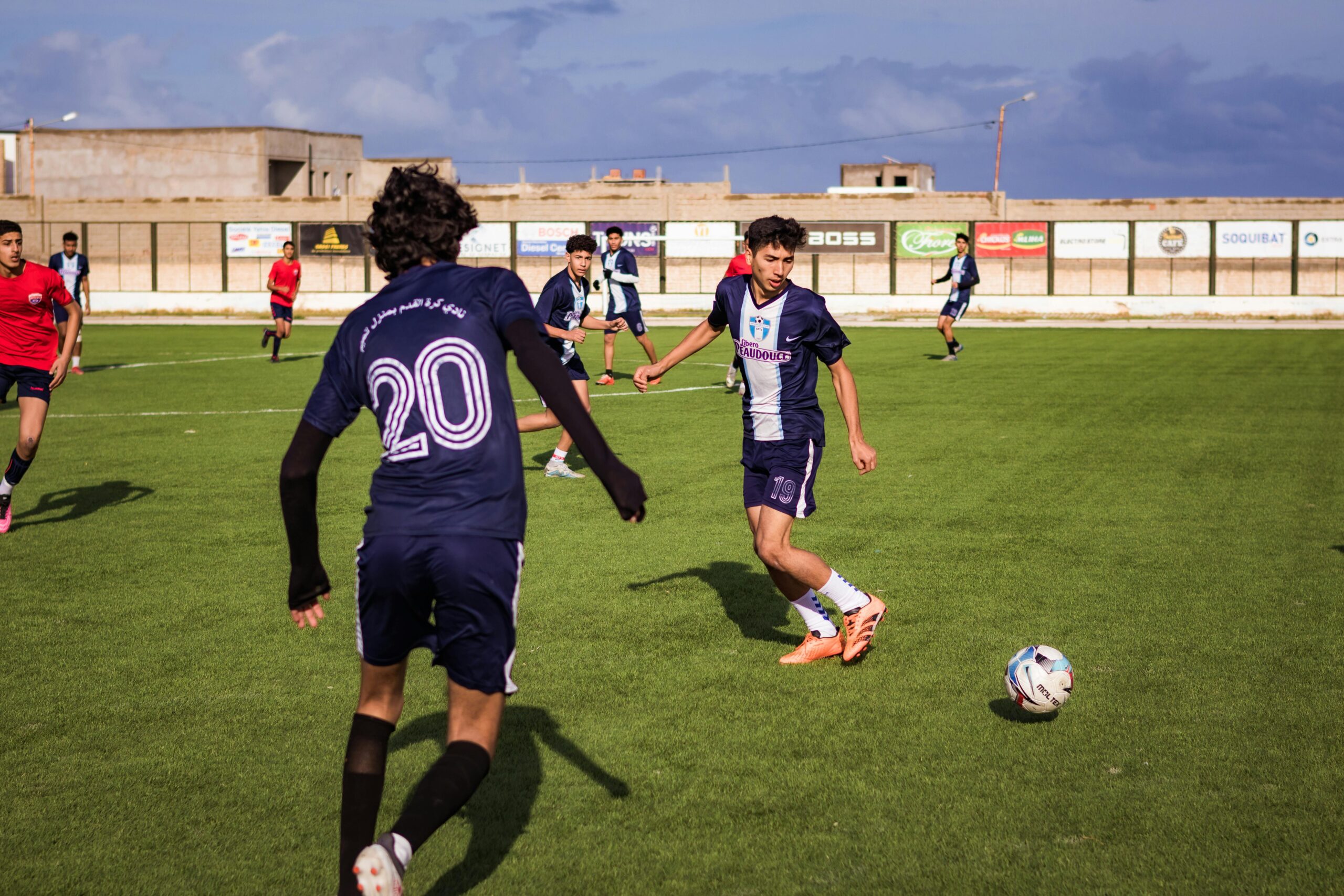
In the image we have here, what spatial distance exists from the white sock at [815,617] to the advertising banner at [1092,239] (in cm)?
4219

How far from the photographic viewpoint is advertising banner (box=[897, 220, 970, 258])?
4553 centimetres

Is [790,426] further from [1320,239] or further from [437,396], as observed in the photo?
[1320,239]

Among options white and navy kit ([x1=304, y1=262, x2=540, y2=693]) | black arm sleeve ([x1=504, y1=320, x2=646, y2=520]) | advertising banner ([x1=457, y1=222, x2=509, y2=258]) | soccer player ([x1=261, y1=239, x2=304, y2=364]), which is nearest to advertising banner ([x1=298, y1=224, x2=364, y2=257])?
advertising banner ([x1=457, y1=222, x2=509, y2=258])

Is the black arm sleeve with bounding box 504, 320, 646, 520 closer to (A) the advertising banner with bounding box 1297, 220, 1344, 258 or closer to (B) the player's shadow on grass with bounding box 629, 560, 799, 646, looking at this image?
(B) the player's shadow on grass with bounding box 629, 560, 799, 646

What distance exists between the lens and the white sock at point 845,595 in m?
5.80

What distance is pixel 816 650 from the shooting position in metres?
5.80

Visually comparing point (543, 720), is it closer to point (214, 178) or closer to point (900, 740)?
point (900, 740)

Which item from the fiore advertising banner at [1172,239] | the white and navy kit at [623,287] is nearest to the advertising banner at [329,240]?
the fiore advertising banner at [1172,239]

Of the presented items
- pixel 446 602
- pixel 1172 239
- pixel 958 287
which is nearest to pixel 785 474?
pixel 446 602

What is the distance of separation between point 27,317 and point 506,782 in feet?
22.0

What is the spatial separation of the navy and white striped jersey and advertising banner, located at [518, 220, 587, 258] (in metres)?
42.6

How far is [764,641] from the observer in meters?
6.12

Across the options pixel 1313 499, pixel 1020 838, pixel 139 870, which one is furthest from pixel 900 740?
pixel 1313 499

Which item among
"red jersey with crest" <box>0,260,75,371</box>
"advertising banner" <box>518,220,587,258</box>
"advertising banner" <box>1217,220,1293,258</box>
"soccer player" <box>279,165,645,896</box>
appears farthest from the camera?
"advertising banner" <box>518,220,587,258</box>
